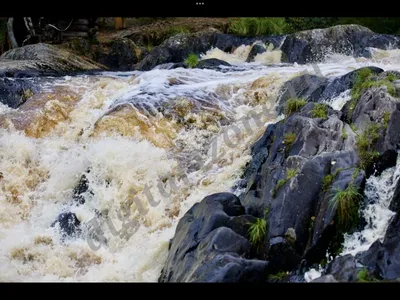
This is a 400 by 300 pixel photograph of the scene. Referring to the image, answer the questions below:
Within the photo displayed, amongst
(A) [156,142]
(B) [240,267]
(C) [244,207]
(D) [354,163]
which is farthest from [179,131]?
(B) [240,267]

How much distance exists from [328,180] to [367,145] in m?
0.67

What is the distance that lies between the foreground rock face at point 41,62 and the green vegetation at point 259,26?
2.90m

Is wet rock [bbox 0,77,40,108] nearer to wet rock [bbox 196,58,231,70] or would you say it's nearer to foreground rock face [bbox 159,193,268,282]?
wet rock [bbox 196,58,231,70]

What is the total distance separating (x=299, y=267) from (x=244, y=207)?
0.92 m

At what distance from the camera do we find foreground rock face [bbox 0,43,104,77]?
9323mm

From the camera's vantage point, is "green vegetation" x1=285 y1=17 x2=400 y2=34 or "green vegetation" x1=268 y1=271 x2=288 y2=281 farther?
"green vegetation" x1=285 y1=17 x2=400 y2=34

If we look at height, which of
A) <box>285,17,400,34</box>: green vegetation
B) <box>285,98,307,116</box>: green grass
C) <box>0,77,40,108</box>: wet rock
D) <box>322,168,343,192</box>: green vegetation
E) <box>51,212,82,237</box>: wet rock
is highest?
<box>285,17,400,34</box>: green vegetation

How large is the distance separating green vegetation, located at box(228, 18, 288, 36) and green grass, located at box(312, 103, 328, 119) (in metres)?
4.66

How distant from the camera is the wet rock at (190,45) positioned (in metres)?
10.6

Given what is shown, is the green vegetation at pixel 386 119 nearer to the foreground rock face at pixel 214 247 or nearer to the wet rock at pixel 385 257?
the wet rock at pixel 385 257

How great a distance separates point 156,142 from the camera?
708 centimetres

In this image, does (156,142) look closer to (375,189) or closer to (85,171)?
(85,171)

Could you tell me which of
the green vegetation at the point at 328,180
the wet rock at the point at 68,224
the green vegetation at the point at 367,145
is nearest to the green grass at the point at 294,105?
the green vegetation at the point at 367,145

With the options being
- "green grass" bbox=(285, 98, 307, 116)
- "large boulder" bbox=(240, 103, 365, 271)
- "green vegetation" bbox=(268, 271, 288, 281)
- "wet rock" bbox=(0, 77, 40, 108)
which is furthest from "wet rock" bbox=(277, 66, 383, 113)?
"wet rock" bbox=(0, 77, 40, 108)
